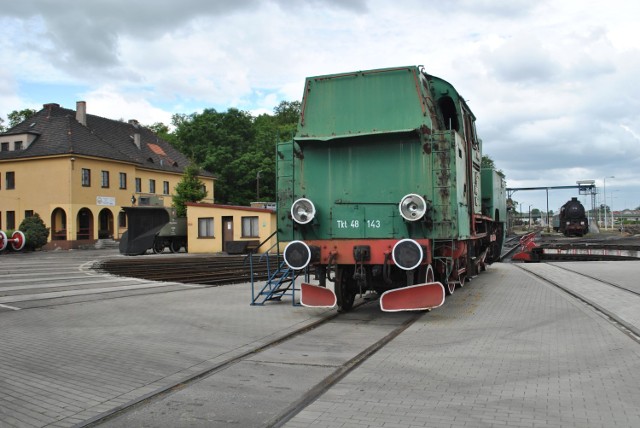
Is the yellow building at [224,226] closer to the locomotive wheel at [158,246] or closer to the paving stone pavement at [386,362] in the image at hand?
the locomotive wheel at [158,246]

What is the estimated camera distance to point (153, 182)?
165 feet

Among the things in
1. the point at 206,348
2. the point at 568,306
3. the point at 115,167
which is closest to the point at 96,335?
the point at 206,348

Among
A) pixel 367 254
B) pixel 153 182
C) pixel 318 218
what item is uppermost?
pixel 153 182

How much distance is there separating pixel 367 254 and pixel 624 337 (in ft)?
11.8

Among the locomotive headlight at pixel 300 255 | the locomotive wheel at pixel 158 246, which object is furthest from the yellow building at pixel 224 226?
Answer: the locomotive headlight at pixel 300 255

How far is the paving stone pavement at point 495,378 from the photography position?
4254 mm

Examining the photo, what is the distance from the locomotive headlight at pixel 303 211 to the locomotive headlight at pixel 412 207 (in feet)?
4.65

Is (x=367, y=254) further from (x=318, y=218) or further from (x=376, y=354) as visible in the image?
(x=376, y=354)

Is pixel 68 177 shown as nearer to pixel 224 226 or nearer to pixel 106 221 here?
pixel 106 221

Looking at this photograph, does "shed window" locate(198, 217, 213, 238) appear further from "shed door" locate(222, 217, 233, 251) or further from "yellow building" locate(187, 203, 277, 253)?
"shed door" locate(222, 217, 233, 251)

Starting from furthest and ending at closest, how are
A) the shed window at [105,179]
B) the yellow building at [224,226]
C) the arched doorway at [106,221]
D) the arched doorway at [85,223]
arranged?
the arched doorway at [106,221], the shed window at [105,179], the arched doorway at [85,223], the yellow building at [224,226]

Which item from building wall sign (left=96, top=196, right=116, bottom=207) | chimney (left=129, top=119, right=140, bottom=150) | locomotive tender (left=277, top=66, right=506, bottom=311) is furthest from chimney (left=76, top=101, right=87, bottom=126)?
locomotive tender (left=277, top=66, right=506, bottom=311)

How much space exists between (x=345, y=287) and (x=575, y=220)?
45356 millimetres

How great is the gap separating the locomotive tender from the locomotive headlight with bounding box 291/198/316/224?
0.02 metres
